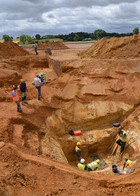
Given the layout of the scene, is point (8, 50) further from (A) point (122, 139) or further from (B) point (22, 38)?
(B) point (22, 38)

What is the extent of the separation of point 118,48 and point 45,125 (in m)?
10.6

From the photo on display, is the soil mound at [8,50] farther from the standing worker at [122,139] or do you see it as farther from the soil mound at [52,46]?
the standing worker at [122,139]

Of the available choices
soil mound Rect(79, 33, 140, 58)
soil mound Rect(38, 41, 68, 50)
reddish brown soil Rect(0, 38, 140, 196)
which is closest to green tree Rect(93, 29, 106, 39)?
soil mound Rect(38, 41, 68, 50)

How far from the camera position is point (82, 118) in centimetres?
1051

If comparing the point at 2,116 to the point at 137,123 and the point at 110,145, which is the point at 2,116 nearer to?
the point at 110,145

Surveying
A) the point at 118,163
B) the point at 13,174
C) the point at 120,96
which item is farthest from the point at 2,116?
the point at 120,96

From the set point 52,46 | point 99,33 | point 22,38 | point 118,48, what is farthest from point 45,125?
point 99,33

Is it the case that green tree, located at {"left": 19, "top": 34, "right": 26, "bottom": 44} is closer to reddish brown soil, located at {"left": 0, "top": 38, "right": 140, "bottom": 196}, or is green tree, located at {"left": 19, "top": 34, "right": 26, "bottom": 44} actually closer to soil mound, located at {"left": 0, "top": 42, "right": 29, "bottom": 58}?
soil mound, located at {"left": 0, "top": 42, "right": 29, "bottom": 58}

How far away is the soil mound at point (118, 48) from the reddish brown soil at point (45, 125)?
2115 mm

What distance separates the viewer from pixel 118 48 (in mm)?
14672

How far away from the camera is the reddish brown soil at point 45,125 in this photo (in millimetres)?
4176

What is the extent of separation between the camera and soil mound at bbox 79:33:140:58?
13.6 metres

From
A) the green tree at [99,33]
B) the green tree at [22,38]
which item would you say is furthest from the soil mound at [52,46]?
the green tree at [99,33]

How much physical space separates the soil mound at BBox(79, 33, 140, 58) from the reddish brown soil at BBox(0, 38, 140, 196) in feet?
6.94
